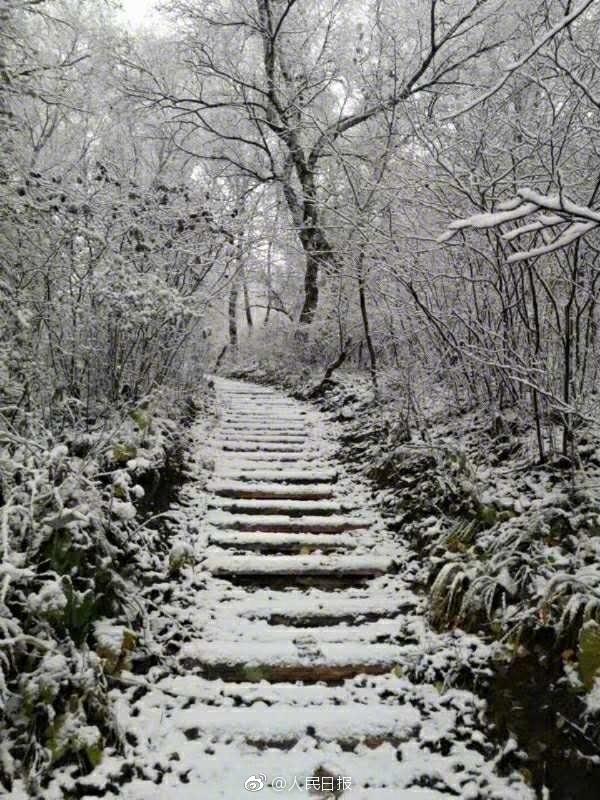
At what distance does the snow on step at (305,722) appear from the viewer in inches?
106

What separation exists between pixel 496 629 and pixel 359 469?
10.3ft

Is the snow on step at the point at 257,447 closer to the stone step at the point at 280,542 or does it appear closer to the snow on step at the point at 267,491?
the snow on step at the point at 267,491

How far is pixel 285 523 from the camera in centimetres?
481

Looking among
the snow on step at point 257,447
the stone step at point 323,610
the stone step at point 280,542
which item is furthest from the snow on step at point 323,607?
the snow on step at point 257,447

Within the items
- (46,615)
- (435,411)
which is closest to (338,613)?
(46,615)

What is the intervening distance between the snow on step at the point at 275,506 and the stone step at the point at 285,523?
0.17 metres

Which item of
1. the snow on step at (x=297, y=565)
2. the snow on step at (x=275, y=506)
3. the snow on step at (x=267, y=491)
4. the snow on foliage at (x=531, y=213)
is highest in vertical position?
the snow on foliage at (x=531, y=213)

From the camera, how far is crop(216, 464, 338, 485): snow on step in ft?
19.2

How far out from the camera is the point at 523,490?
13.1 ft

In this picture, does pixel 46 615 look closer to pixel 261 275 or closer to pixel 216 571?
pixel 216 571

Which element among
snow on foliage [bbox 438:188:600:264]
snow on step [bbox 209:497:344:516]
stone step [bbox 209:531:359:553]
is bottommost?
stone step [bbox 209:531:359:553]

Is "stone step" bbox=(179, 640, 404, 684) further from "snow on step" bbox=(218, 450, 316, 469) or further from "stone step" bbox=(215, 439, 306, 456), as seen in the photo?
"stone step" bbox=(215, 439, 306, 456)

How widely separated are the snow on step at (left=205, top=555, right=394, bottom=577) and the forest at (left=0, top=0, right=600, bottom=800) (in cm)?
2

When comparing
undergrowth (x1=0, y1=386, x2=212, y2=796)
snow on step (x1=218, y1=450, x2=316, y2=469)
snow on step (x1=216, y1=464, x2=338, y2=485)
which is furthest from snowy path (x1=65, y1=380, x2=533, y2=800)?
snow on step (x1=218, y1=450, x2=316, y2=469)
